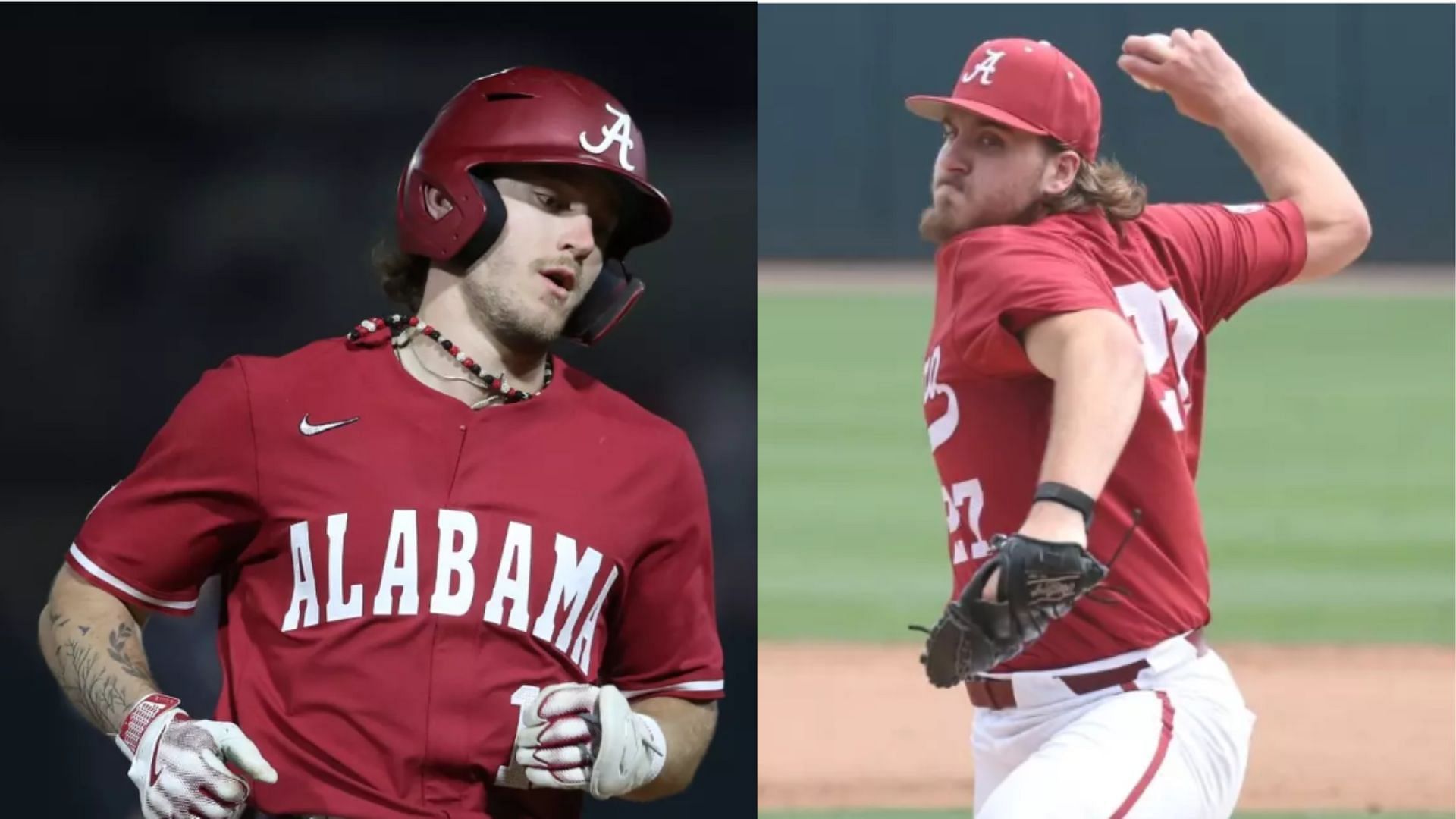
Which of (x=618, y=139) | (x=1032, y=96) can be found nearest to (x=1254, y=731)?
(x=1032, y=96)

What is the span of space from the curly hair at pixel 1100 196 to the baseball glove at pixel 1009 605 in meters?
0.61

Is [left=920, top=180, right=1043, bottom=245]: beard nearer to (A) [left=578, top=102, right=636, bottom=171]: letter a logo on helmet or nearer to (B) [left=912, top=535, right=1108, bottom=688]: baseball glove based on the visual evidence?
(B) [left=912, top=535, right=1108, bottom=688]: baseball glove

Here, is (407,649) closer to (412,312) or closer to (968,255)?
(412,312)

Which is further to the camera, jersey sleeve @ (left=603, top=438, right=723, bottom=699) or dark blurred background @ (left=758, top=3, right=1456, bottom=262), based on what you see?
dark blurred background @ (left=758, top=3, right=1456, bottom=262)

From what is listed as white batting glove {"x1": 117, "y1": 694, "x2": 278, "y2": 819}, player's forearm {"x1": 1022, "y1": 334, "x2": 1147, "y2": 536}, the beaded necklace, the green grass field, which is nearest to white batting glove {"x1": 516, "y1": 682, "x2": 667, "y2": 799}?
white batting glove {"x1": 117, "y1": 694, "x2": 278, "y2": 819}

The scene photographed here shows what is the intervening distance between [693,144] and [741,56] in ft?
0.60

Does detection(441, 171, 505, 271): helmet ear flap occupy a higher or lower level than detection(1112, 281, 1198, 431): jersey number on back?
higher

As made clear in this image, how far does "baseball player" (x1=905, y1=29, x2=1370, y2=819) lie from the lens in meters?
2.82

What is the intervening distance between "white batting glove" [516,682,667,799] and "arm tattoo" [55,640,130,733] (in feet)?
1.69

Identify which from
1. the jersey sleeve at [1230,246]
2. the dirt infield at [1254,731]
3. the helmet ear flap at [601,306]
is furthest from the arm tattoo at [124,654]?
the dirt infield at [1254,731]

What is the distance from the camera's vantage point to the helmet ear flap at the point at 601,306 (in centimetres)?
260

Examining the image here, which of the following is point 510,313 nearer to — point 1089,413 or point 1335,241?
point 1089,413

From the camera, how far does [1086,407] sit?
9.37 ft

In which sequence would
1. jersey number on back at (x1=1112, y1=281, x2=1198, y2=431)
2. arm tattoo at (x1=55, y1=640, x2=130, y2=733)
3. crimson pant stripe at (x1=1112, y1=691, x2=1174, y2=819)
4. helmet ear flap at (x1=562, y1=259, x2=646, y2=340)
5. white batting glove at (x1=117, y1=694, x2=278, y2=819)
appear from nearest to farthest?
1. white batting glove at (x1=117, y1=694, x2=278, y2=819)
2. arm tattoo at (x1=55, y1=640, x2=130, y2=733)
3. helmet ear flap at (x1=562, y1=259, x2=646, y2=340)
4. crimson pant stripe at (x1=1112, y1=691, x2=1174, y2=819)
5. jersey number on back at (x1=1112, y1=281, x2=1198, y2=431)
